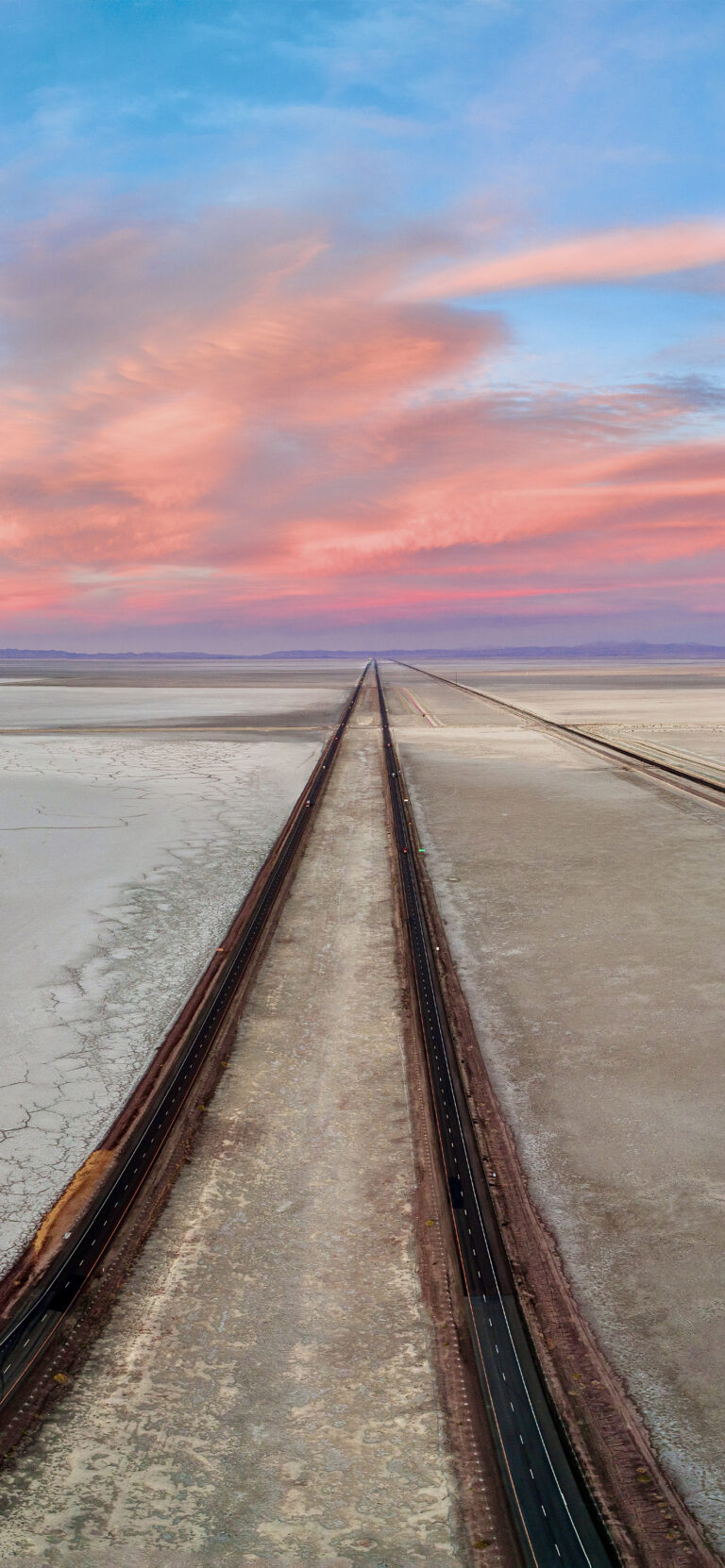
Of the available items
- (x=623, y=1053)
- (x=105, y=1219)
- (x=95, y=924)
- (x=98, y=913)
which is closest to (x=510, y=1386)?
(x=105, y=1219)

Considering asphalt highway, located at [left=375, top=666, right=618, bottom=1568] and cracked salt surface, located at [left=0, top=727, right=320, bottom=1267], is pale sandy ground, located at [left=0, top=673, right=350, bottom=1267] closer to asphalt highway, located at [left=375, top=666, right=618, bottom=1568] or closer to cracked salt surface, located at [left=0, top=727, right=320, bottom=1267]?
cracked salt surface, located at [left=0, top=727, right=320, bottom=1267]

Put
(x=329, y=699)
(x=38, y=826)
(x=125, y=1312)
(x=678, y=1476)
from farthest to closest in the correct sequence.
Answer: (x=329, y=699)
(x=38, y=826)
(x=125, y=1312)
(x=678, y=1476)

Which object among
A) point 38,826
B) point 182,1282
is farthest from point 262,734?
point 182,1282

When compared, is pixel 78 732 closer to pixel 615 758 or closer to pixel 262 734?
pixel 262 734

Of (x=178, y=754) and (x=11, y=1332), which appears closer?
(x=11, y=1332)

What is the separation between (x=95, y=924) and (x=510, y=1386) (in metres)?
5.50

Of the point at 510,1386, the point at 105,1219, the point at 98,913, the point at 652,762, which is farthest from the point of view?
the point at 652,762

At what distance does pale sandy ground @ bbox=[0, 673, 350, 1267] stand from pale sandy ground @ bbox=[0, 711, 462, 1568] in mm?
717

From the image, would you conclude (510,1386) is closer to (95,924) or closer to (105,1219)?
(105,1219)

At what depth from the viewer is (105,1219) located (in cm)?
357

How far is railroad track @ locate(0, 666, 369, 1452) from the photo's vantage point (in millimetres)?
2832

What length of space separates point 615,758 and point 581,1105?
15303 millimetres

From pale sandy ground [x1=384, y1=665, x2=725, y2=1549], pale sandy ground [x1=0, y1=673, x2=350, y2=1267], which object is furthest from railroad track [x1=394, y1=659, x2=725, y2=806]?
pale sandy ground [x1=0, y1=673, x2=350, y2=1267]

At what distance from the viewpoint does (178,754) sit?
64.8 feet
